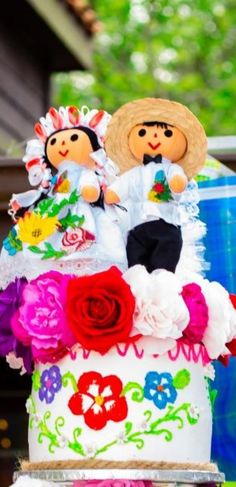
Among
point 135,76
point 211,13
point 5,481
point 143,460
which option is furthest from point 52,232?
point 211,13

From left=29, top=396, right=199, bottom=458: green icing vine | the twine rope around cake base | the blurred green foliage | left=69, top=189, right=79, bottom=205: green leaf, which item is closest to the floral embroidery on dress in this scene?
left=69, top=189, right=79, bottom=205: green leaf

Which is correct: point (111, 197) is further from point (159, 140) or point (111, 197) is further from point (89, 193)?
point (159, 140)

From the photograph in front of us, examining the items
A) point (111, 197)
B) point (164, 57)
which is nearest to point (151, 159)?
point (111, 197)

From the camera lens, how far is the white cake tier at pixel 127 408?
284cm

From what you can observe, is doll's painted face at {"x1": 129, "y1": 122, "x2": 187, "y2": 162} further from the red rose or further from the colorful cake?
the red rose

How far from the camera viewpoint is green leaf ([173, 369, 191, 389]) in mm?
2875

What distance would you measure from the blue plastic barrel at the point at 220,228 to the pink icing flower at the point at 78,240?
25.9 inches

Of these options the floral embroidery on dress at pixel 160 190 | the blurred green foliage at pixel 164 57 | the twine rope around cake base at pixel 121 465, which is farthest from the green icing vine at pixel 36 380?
the blurred green foliage at pixel 164 57

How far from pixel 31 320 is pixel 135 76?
12366 mm

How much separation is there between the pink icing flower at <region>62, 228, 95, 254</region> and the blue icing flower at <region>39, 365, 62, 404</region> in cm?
33

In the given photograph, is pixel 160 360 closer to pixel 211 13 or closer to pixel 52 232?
pixel 52 232

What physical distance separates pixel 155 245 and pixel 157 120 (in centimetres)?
34

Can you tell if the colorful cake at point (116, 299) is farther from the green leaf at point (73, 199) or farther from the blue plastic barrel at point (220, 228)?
the blue plastic barrel at point (220, 228)

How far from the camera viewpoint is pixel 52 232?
3.05 metres
